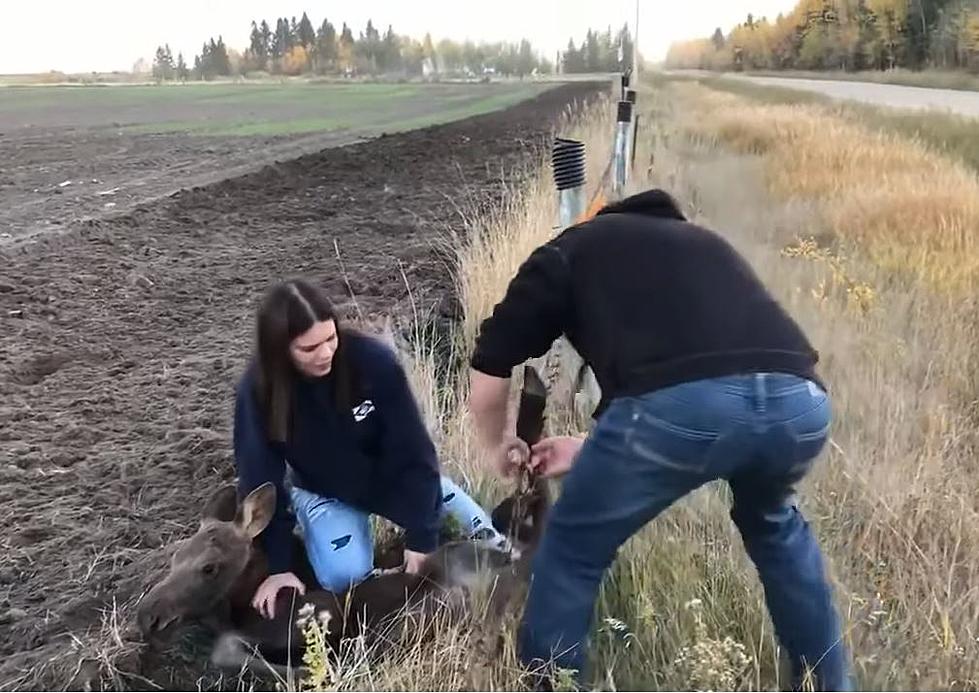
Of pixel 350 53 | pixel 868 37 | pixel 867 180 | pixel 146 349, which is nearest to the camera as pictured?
pixel 350 53

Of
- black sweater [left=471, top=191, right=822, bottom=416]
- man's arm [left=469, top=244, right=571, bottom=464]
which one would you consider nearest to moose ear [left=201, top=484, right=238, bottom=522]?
man's arm [left=469, top=244, right=571, bottom=464]

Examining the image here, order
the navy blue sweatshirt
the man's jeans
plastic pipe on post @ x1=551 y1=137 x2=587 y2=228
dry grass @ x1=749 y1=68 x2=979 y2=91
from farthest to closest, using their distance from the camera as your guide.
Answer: dry grass @ x1=749 y1=68 x2=979 y2=91 < plastic pipe on post @ x1=551 y1=137 x2=587 y2=228 < the navy blue sweatshirt < the man's jeans

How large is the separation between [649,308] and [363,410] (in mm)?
874

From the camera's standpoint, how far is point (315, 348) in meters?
2.27

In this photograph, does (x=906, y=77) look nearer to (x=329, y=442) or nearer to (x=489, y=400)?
(x=329, y=442)

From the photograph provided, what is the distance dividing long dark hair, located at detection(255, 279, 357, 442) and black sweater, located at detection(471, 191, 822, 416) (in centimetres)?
52

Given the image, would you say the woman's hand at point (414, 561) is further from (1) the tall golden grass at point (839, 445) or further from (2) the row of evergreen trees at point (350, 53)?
(2) the row of evergreen trees at point (350, 53)

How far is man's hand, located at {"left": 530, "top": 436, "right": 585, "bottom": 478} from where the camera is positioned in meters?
2.21

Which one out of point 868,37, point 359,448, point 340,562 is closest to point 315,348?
point 359,448

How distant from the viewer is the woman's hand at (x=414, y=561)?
2.46m

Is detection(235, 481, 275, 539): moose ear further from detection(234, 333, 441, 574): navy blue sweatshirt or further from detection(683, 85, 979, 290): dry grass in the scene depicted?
detection(683, 85, 979, 290): dry grass

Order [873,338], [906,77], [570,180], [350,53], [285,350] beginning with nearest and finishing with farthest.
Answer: [285,350], [570,180], [350,53], [873,338], [906,77]

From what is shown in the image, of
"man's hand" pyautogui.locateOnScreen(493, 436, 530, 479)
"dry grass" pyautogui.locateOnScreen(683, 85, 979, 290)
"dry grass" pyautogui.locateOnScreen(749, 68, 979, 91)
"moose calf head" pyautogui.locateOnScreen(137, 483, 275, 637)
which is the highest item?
"man's hand" pyautogui.locateOnScreen(493, 436, 530, 479)

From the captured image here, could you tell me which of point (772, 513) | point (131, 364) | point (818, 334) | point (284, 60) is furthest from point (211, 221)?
point (772, 513)
